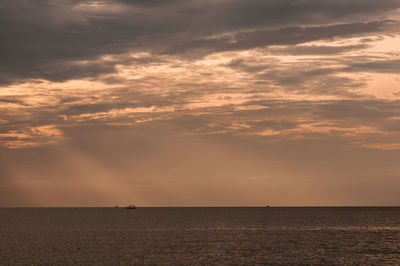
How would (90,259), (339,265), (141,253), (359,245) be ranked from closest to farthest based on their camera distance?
(339,265), (90,259), (141,253), (359,245)

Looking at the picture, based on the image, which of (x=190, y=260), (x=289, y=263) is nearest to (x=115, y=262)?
(x=190, y=260)

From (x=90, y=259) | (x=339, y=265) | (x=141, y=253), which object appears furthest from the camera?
(x=141, y=253)

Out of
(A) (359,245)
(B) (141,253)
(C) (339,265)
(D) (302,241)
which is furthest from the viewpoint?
(D) (302,241)

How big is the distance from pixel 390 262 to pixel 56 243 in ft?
248

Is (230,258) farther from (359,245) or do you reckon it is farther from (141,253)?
(359,245)

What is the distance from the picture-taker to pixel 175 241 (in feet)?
401

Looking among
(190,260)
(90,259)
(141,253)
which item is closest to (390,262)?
(190,260)

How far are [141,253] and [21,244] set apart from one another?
37.1m

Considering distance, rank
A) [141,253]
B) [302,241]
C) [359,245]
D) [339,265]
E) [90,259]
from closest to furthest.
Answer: [339,265], [90,259], [141,253], [359,245], [302,241]

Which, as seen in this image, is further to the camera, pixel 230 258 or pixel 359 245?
pixel 359 245

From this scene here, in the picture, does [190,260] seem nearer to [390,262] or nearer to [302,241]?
[390,262]

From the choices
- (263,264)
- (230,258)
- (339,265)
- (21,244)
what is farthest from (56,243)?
(339,265)

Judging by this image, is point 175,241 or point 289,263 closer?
point 289,263

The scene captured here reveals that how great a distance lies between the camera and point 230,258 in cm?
8806
